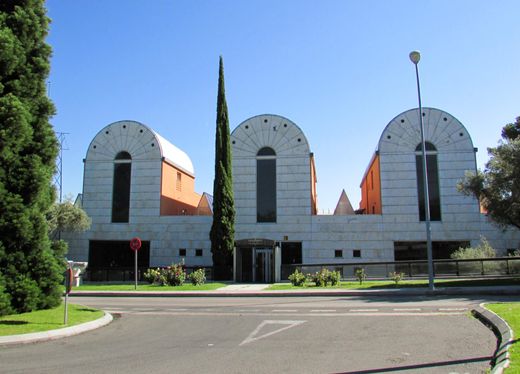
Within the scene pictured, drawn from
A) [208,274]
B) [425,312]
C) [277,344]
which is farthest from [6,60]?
[208,274]

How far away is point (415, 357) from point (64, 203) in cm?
3179

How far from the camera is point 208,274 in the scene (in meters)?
32.0

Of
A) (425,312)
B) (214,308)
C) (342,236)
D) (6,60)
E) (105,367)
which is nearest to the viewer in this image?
(105,367)

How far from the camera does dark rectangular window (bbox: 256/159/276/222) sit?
1393 inches

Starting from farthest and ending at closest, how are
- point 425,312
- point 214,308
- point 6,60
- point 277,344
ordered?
1. point 214,308
2. point 425,312
3. point 6,60
4. point 277,344

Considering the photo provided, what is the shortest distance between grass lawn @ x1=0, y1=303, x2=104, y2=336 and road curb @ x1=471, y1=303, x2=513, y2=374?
343 inches

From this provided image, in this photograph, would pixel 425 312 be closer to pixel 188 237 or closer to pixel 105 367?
pixel 105 367

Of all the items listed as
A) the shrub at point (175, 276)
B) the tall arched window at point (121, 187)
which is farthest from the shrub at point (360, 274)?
the tall arched window at point (121, 187)

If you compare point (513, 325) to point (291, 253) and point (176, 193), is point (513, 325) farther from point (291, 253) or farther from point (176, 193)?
point (176, 193)

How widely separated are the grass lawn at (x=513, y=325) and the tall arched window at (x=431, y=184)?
861 inches

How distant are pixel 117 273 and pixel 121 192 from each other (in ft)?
24.0

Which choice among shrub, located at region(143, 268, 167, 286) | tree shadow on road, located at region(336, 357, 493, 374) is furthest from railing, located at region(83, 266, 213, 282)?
tree shadow on road, located at region(336, 357, 493, 374)

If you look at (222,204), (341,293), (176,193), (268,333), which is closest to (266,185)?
(222,204)

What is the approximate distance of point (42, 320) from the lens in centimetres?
1142
